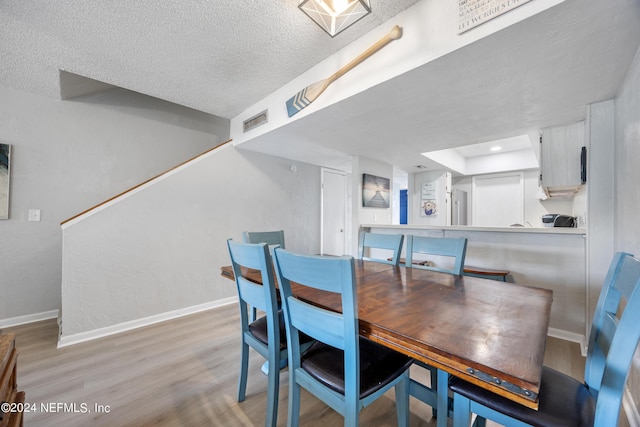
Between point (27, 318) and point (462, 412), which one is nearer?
point (462, 412)

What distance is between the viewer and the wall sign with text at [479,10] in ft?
3.85

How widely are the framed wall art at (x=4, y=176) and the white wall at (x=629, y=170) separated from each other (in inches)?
194

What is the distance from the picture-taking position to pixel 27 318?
2613 millimetres

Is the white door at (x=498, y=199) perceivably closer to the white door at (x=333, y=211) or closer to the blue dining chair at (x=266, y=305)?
the white door at (x=333, y=211)

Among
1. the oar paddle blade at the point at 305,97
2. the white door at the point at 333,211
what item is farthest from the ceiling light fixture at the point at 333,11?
the white door at the point at 333,211

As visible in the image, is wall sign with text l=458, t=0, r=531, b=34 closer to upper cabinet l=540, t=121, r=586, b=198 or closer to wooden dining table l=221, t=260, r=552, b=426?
wooden dining table l=221, t=260, r=552, b=426

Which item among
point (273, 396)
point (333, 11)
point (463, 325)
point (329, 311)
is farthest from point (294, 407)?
point (333, 11)

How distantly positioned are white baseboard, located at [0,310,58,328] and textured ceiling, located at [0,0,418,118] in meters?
2.34

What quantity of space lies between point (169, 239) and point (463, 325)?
2945 millimetres

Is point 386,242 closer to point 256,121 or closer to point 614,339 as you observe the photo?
point 614,339

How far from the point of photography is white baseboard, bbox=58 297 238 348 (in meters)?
2.20

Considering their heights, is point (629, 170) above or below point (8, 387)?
above

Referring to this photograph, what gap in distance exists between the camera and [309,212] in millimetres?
4332

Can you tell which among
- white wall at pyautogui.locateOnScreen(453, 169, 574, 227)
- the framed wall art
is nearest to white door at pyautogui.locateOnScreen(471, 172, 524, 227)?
white wall at pyautogui.locateOnScreen(453, 169, 574, 227)
